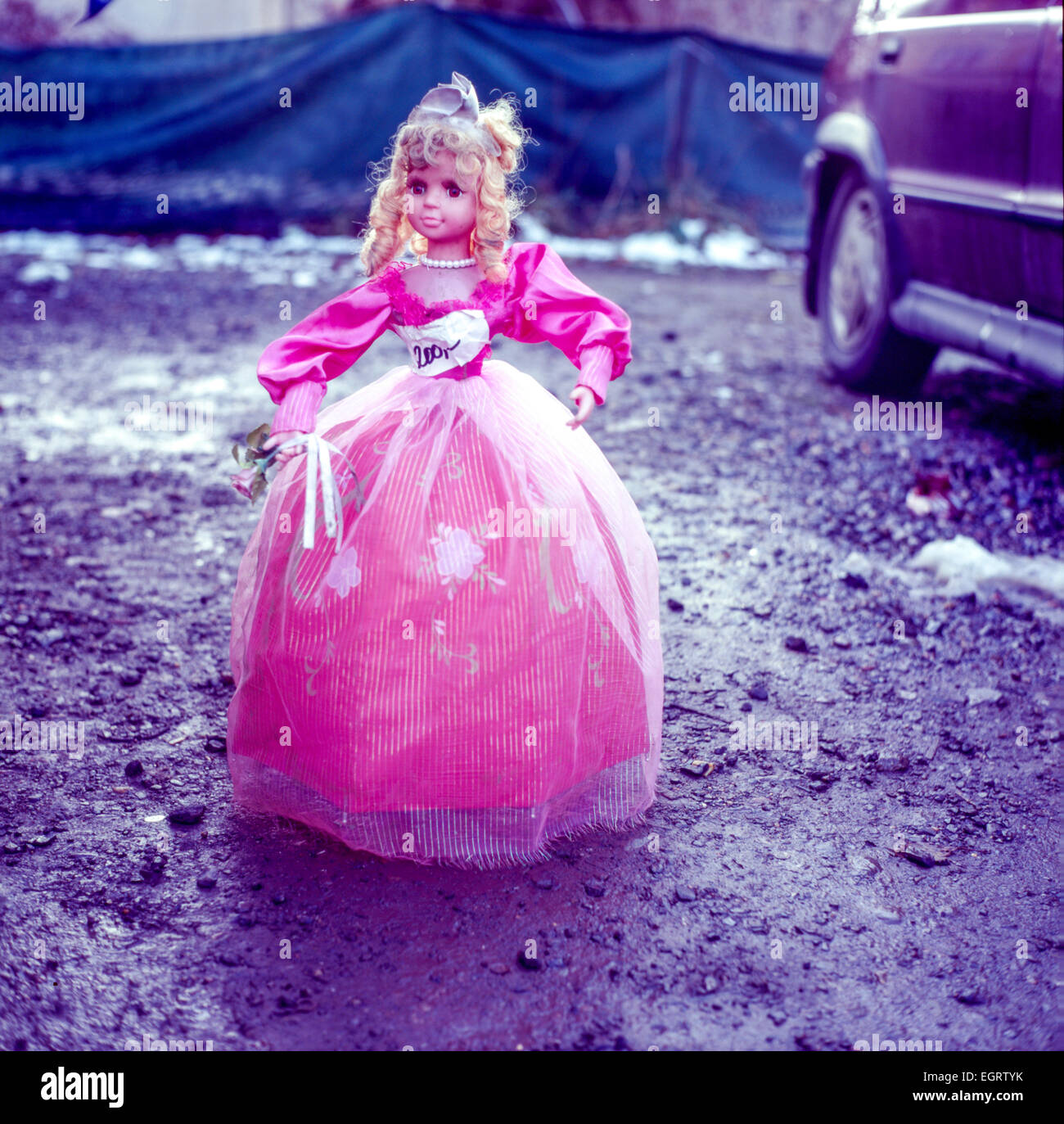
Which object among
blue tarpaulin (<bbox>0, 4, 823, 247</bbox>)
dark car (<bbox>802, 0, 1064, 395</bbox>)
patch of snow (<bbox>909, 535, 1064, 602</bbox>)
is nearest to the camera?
patch of snow (<bbox>909, 535, 1064, 602</bbox>)

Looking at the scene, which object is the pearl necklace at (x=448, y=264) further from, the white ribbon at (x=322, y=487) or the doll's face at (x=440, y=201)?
the white ribbon at (x=322, y=487)

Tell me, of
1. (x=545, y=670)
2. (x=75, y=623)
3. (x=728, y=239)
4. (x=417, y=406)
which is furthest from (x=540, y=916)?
(x=728, y=239)

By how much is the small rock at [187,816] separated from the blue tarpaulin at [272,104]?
7676 mm

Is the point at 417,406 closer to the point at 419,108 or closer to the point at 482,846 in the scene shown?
the point at 419,108

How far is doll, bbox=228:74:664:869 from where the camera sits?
83.0 inches

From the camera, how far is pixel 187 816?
233 cm

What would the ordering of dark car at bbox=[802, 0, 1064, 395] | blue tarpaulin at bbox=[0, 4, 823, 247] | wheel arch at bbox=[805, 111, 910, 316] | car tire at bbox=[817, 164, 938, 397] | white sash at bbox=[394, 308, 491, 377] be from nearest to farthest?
white sash at bbox=[394, 308, 491, 377] < dark car at bbox=[802, 0, 1064, 395] < wheel arch at bbox=[805, 111, 910, 316] < car tire at bbox=[817, 164, 938, 397] < blue tarpaulin at bbox=[0, 4, 823, 247]

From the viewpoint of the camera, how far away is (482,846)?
86.6 inches

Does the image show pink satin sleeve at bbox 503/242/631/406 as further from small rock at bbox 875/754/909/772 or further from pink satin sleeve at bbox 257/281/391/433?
small rock at bbox 875/754/909/772

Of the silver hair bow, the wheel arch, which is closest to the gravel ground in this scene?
the wheel arch

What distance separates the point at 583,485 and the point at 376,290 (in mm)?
548

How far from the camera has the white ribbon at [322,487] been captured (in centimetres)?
204

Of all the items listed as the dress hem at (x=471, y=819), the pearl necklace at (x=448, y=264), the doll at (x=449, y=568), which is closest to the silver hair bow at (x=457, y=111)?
the doll at (x=449, y=568)

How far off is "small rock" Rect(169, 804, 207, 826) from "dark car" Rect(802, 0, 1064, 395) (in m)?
2.84
